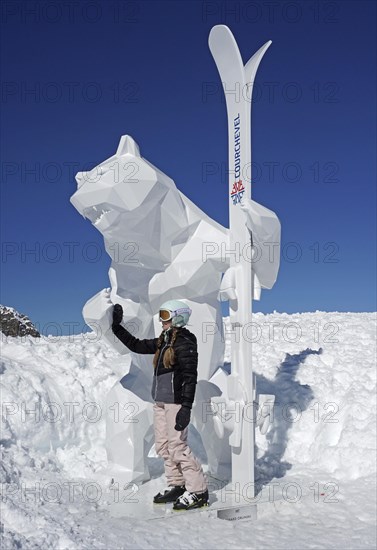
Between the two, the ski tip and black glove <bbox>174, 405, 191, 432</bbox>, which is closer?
black glove <bbox>174, 405, 191, 432</bbox>

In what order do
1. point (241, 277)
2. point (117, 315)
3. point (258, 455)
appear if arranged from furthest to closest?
point (258, 455) → point (117, 315) → point (241, 277)

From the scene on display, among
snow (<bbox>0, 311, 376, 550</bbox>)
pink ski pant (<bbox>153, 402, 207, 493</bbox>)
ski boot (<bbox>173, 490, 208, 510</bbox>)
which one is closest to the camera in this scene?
snow (<bbox>0, 311, 376, 550</bbox>)

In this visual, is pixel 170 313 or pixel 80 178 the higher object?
pixel 80 178

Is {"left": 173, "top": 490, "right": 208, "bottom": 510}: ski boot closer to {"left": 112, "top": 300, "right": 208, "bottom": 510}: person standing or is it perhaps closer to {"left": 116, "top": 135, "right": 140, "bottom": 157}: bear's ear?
{"left": 112, "top": 300, "right": 208, "bottom": 510}: person standing

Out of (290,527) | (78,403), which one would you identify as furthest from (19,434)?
(290,527)

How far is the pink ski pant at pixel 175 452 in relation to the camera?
455cm

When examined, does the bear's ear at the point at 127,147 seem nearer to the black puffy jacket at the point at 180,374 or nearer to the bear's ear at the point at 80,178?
the bear's ear at the point at 80,178

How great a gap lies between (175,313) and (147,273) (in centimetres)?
68

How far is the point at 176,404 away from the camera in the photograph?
463cm

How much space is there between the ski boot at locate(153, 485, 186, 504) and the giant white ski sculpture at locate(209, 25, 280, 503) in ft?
1.69

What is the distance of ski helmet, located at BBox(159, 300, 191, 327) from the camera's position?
4711mm

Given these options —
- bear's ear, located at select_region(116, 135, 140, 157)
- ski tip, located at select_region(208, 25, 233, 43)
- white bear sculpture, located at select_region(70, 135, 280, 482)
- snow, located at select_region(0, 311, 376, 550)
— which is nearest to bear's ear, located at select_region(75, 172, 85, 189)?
white bear sculpture, located at select_region(70, 135, 280, 482)

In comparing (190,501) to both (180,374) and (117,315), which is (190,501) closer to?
(180,374)

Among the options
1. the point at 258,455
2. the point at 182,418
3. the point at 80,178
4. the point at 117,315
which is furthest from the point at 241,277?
the point at 258,455
